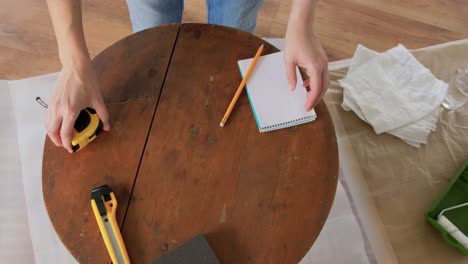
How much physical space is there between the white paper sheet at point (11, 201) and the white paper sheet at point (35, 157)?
2 centimetres

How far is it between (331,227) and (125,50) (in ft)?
3.02

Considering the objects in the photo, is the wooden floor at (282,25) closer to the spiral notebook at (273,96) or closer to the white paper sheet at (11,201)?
the white paper sheet at (11,201)

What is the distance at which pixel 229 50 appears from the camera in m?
0.92

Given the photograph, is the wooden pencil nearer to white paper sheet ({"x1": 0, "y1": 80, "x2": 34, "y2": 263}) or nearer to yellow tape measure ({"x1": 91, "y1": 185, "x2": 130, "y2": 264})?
yellow tape measure ({"x1": 91, "y1": 185, "x2": 130, "y2": 264})

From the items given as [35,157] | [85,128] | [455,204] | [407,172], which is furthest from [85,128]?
[455,204]

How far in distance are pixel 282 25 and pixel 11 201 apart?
52.9 inches

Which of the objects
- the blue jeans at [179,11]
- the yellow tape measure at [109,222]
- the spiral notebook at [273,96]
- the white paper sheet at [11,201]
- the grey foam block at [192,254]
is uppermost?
the blue jeans at [179,11]

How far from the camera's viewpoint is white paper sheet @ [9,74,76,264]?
1.24 m

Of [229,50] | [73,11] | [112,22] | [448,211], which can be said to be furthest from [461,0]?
[73,11]

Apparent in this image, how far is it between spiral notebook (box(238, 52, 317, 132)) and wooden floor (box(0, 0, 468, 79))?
0.84 meters

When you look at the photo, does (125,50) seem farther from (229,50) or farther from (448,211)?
(448,211)

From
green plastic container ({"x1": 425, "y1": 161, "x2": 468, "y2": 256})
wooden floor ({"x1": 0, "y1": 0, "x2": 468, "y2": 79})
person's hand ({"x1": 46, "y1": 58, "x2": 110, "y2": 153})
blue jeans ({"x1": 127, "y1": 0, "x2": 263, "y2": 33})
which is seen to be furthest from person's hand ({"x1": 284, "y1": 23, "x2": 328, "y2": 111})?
wooden floor ({"x1": 0, "y1": 0, "x2": 468, "y2": 79})

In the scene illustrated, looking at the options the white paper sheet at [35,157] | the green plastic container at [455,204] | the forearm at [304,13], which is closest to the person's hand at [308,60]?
the forearm at [304,13]

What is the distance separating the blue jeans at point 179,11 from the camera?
109 centimetres
